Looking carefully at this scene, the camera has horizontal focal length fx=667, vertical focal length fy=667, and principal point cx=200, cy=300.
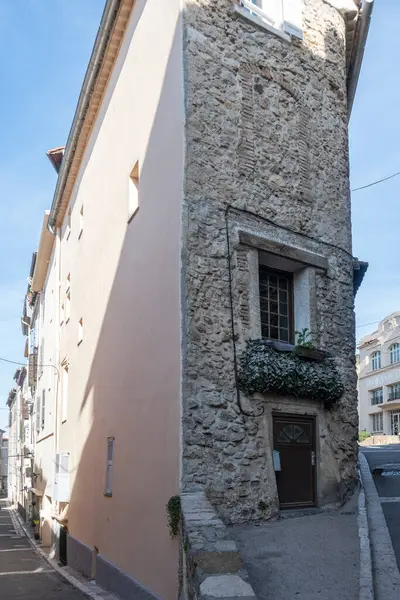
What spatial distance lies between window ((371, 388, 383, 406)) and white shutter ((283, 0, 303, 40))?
42476mm

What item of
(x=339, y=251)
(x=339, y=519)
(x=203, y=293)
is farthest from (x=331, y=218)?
(x=339, y=519)

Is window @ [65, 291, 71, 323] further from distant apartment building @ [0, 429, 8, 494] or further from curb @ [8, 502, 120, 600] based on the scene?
distant apartment building @ [0, 429, 8, 494]

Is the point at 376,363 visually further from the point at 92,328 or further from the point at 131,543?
the point at 131,543

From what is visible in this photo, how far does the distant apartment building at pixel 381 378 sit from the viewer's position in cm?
4816

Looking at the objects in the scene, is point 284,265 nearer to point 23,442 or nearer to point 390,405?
point 23,442

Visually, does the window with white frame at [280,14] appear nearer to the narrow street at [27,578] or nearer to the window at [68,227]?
the narrow street at [27,578]

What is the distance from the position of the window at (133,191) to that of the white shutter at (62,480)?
7.42 m

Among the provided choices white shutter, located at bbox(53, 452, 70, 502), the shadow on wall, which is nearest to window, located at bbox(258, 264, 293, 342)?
the shadow on wall

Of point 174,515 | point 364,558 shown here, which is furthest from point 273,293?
point 364,558

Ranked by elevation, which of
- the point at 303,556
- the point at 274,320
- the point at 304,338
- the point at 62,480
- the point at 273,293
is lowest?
the point at 62,480

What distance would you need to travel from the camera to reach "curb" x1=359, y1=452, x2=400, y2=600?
19.1 ft

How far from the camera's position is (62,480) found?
628 inches

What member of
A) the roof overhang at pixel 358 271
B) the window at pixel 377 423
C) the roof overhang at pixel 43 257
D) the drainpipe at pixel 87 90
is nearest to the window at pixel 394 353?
the window at pixel 377 423

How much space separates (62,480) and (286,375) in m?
8.84
